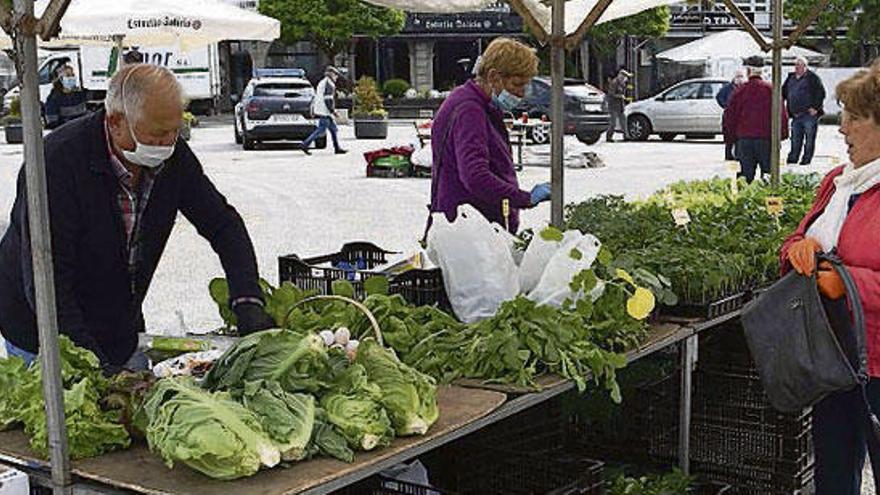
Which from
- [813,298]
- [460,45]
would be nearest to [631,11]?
[813,298]

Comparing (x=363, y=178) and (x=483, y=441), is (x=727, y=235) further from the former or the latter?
(x=363, y=178)

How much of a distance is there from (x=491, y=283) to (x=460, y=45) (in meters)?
42.2

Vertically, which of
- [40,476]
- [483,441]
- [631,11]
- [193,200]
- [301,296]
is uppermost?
[631,11]

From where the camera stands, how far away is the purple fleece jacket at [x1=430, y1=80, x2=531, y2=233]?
5172mm

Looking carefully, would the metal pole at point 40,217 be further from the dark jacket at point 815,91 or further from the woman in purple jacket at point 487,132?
the dark jacket at point 815,91

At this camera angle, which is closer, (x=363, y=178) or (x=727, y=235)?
(x=727, y=235)

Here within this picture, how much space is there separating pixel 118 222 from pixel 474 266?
3.81ft

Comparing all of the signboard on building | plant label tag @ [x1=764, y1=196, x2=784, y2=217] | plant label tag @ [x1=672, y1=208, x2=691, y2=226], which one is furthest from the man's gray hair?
the signboard on building

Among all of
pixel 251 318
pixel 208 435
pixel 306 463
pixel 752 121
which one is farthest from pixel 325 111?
pixel 208 435

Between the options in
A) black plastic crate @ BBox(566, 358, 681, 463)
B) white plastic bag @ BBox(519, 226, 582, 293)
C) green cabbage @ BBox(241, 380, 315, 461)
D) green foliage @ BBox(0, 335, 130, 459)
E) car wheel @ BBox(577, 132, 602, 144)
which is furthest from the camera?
car wheel @ BBox(577, 132, 602, 144)

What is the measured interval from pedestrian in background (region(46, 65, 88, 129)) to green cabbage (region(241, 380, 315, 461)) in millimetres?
15920

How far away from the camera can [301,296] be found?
11.9ft

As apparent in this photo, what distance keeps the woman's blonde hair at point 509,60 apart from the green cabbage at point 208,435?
115 inches

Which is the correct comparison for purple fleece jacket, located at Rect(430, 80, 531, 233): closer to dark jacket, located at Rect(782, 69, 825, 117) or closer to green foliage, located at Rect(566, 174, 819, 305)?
green foliage, located at Rect(566, 174, 819, 305)
